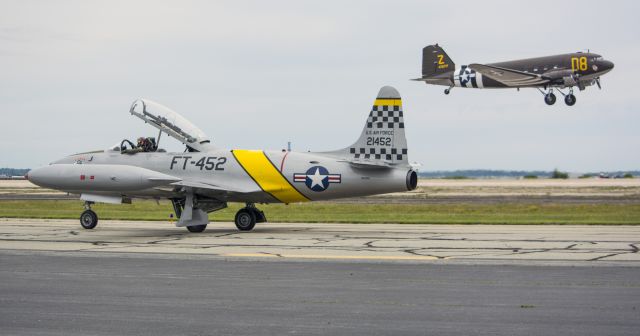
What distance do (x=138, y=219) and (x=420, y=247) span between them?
1580 cm

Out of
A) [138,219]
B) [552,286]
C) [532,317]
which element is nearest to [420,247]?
[552,286]

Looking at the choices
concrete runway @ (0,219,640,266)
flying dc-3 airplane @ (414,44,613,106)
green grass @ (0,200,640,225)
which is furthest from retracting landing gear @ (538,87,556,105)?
concrete runway @ (0,219,640,266)

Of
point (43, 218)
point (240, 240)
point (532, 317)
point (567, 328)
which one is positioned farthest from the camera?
point (43, 218)

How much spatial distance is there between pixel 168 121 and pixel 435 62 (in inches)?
1599

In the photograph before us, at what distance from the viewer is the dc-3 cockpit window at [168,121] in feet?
87.3

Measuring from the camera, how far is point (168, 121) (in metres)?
26.6

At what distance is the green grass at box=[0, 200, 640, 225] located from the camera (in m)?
30.3

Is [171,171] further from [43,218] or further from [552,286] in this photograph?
[552,286]

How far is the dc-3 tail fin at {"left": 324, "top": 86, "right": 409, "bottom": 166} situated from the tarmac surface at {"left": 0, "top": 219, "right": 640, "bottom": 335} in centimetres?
271

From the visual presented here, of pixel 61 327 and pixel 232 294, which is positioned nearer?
pixel 61 327

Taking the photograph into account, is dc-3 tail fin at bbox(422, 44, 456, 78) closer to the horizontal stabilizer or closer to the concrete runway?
the concrete runway

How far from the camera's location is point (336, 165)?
24672mm

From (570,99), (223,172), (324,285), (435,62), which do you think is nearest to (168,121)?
(223,172)

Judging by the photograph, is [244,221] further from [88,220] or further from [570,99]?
[570,99]
